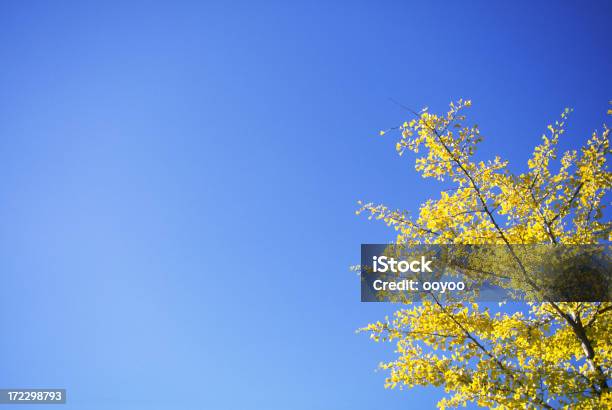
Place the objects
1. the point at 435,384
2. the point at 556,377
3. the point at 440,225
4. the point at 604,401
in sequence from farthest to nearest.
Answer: the point at 440,225 < the point at 435,384 < the point at 556,377 < the point at 604,401

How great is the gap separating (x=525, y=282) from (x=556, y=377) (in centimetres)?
130

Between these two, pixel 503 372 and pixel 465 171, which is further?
pixel 465 171

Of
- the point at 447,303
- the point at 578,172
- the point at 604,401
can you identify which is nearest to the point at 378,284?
the point at 447,303

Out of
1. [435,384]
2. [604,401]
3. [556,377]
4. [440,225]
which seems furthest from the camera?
[440,225]

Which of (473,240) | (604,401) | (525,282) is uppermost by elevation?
(473,240)

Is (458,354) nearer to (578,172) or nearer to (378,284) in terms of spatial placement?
(378,284)

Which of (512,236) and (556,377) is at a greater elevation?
(512,236)

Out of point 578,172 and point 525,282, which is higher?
point 578,172

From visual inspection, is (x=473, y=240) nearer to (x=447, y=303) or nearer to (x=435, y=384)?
(x=447, y=303)

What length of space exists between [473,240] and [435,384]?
2271 mm

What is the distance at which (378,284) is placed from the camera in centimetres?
671

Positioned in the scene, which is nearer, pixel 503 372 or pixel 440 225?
pixel 503 372

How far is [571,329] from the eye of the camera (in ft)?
23.1

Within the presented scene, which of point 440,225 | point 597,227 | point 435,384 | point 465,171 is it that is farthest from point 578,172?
point 435,384
